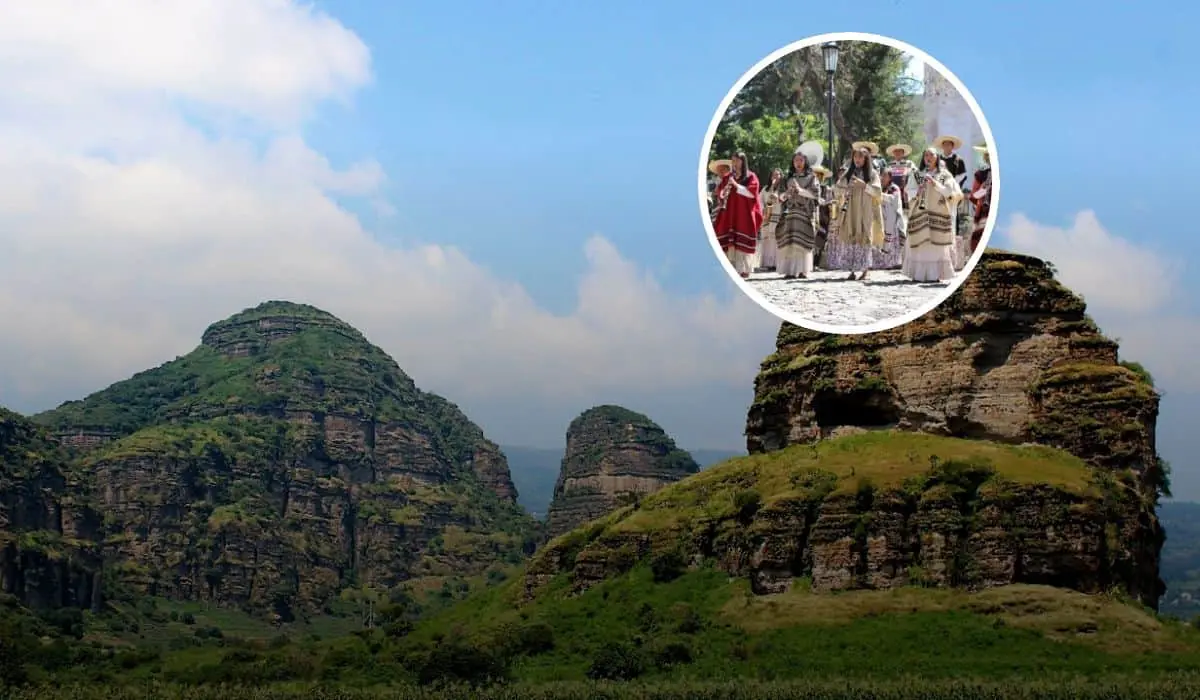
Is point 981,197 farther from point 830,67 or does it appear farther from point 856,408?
point 856,408

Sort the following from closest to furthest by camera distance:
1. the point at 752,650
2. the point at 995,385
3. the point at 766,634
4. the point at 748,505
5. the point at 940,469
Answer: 1. the point at 752,650
2. the point at 766,634
3. the point at 940,469
4. the point at 748,505
5. the point at 995,385

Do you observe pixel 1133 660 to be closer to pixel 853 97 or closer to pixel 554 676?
pixel 554 676

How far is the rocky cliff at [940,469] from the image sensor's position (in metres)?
88.7

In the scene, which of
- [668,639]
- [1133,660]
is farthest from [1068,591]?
[668,639]

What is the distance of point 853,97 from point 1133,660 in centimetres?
4642

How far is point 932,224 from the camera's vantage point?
153ft

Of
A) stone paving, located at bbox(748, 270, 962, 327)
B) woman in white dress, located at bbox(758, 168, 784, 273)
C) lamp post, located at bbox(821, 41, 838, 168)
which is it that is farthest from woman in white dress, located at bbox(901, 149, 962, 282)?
woman in white dress, located at bbox(758, 168, 784, 273)

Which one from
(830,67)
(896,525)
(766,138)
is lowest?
(896,525)

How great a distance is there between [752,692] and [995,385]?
3526 centimetres

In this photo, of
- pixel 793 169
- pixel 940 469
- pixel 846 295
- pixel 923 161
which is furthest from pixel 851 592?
pixel 793 169

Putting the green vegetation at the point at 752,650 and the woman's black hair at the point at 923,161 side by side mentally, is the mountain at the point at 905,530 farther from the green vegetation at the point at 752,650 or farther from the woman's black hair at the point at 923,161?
the woman's black hair at the point at 923,161

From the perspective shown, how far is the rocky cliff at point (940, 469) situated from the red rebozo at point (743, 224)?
4774 cm

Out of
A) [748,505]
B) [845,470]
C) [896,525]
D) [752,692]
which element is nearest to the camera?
[752,692]

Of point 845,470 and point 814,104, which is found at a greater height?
point 814,104
